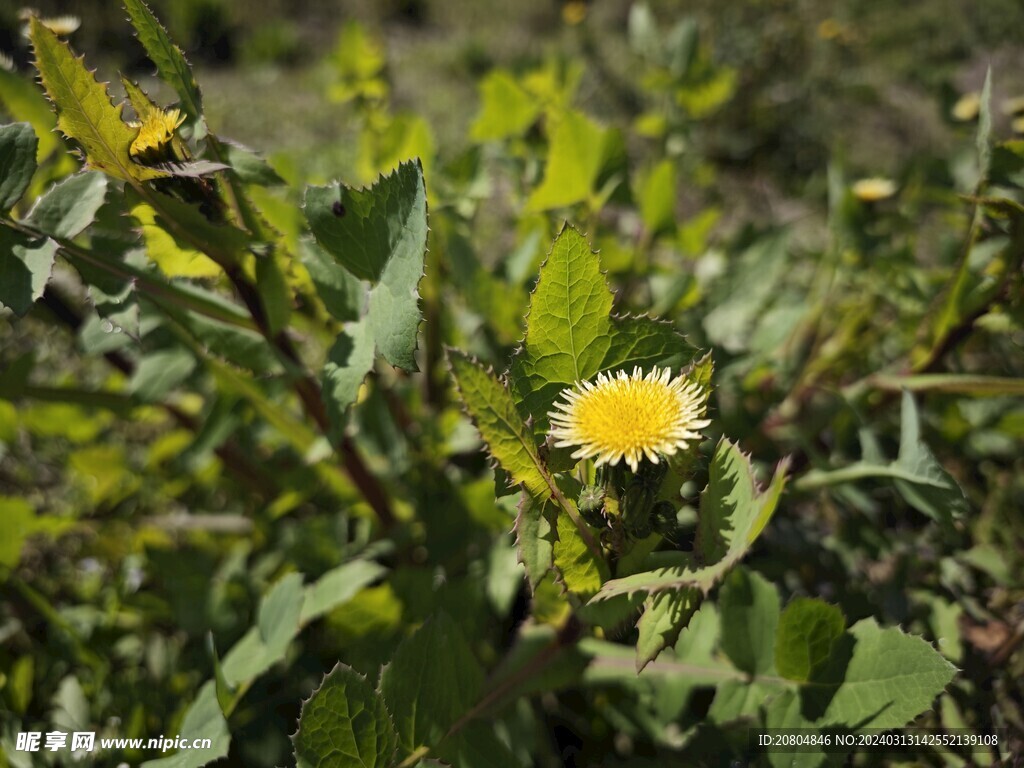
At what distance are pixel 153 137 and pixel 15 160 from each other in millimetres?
254

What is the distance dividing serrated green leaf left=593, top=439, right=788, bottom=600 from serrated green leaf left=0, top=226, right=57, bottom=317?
85cm

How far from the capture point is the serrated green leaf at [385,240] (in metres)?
0.95

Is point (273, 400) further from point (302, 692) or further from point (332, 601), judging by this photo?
point (302, 692)

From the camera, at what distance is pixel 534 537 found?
0.91 m

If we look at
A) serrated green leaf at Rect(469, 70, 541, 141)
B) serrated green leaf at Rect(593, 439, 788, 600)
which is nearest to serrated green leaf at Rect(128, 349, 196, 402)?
serrated green leaf at Rect(469, 70, 541, 141)

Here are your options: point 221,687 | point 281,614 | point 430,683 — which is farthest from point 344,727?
point 281,614

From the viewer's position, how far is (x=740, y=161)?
413 centimetres

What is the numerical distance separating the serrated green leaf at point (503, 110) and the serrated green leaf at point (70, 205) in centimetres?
106

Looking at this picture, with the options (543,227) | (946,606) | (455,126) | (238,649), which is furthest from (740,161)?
(238,649)

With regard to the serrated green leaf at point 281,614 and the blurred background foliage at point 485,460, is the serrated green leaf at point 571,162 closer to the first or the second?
the blurred background foliage at point 485,460

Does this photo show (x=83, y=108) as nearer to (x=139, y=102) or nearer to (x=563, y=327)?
(x=139, y=102)

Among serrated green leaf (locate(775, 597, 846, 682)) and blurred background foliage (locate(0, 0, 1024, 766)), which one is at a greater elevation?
blurred background foliage (locate(0, 0, 1024, 766))

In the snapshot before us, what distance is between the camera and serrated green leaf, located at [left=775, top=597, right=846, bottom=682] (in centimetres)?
112

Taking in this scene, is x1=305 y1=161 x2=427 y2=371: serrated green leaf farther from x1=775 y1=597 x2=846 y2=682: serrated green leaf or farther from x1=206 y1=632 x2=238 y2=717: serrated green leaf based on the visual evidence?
x1=775 y1=597 x2=846 y2=682: serrated green leaf
